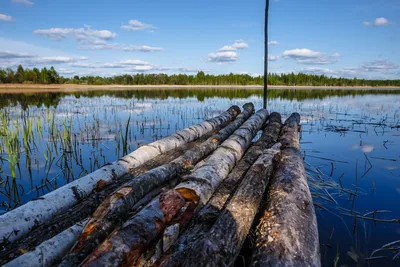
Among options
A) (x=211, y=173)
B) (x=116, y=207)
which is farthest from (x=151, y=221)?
(x=211, y=173)

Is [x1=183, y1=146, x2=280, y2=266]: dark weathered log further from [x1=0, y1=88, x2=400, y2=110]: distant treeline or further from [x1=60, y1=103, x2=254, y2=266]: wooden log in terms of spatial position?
[x1=0, y1=88, x2=400, y2=110]: distant treeline

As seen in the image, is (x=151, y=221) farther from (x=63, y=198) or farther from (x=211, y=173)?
Result: (x=63, y=198)

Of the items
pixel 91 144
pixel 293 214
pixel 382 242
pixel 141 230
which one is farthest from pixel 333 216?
pixel 91 144

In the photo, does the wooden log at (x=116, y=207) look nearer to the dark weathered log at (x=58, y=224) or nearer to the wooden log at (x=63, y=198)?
the dark weathered log at (x=58, y=224)

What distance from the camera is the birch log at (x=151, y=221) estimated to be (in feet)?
5.65

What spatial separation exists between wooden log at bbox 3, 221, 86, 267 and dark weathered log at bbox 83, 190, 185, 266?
0.60 m

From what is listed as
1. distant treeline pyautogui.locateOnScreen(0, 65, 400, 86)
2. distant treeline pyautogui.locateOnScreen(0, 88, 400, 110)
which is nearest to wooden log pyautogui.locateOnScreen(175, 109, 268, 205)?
distant treeline pyautogui.locateOnScreen(0, 88, 400, 110)

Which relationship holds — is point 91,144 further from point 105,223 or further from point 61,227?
point 105,223

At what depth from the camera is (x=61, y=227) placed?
8.30 ft

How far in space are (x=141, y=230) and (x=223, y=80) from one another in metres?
80.2

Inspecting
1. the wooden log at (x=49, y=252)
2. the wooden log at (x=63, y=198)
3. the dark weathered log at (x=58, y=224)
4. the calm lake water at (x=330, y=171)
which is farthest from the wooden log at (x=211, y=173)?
the calm lake water at (x=330, y=171)

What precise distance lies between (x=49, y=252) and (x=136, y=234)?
78 cm

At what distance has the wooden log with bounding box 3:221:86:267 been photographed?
75.2 inches

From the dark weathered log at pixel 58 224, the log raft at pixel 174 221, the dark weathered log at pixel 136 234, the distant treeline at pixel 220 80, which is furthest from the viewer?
the distant treeline at pixel 220 80
